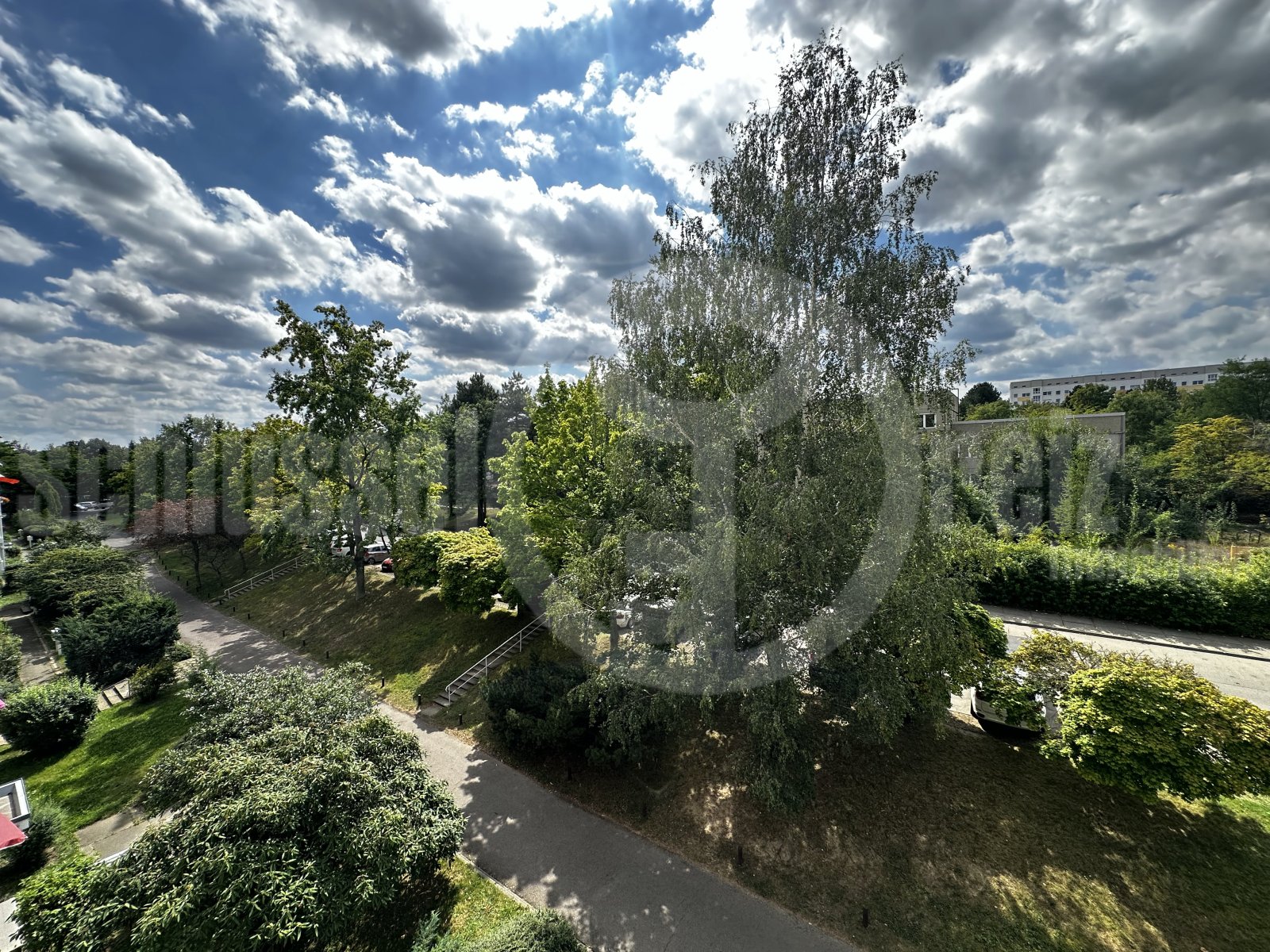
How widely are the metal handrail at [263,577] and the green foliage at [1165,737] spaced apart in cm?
3334

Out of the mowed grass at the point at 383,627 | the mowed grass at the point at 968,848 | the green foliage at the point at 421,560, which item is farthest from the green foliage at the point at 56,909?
the green foliage at the point at 421,560

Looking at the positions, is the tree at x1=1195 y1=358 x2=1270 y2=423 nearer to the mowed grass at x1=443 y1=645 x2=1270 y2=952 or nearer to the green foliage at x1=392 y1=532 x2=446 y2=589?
the mowed grass at x1=443 y1=645 x2=1270 y2=952

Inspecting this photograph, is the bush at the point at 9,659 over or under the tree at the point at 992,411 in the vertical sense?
under

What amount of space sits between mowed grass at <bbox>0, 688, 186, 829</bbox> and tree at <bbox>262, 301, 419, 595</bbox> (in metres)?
8.01

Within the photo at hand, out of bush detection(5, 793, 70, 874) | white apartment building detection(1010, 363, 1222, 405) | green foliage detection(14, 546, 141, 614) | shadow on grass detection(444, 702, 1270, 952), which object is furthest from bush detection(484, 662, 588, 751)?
white apartment building detection(1010, 363, 1222, 405)

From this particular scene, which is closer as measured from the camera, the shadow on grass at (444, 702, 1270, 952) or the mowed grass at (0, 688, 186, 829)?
the shadow on grass at (444, 702, 1270, 952)

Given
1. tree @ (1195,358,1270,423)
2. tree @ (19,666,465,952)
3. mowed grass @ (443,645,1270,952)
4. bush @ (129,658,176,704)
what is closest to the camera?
tree @ (19,666,465,952)

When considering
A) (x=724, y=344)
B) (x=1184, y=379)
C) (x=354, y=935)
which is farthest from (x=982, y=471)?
(x=1184, y=379)

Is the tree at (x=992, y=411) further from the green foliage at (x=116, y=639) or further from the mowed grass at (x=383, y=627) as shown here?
the green foliage at (x=116, y=639)

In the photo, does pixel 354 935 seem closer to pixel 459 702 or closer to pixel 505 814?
pixel 505 814

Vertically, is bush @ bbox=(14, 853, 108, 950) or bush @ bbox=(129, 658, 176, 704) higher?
bush @ bbox=(14, 853, 108, 950)

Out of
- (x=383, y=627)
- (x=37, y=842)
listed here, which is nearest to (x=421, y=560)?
(x=383, y=627)

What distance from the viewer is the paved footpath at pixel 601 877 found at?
7074 mm

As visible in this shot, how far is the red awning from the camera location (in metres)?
6.96
